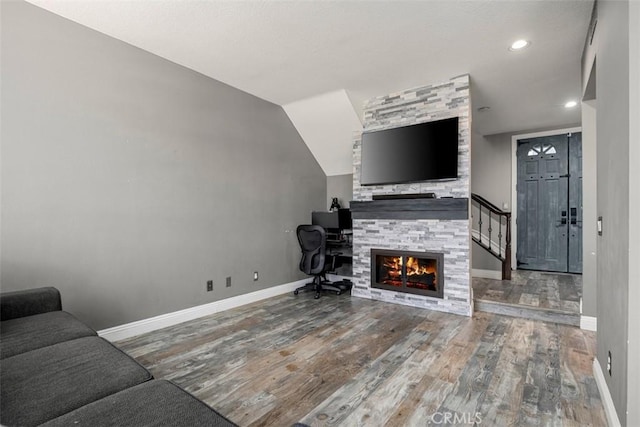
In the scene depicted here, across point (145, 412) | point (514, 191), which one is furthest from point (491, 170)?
point (145, 412)

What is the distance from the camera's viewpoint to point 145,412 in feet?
3.41

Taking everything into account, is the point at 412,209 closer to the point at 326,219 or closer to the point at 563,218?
the point at 326,219

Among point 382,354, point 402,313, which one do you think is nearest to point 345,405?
point 382,354

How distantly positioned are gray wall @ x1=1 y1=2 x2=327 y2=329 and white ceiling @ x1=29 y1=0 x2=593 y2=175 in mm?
A: 290

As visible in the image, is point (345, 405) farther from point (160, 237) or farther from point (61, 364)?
point (160, 237)

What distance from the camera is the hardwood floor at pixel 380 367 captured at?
1854 mm

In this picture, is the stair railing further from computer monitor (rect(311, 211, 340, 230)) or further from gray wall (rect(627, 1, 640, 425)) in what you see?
gray wall (rect(627, 1, 640, 425))

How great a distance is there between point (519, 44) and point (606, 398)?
9.42ft

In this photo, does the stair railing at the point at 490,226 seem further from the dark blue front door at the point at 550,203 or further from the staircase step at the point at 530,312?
the staircase step at the point at 530,312

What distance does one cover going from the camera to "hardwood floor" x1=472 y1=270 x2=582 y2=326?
11.3 ft

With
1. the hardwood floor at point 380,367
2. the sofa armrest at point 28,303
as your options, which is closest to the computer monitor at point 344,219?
the hardwood floor at point 380,367

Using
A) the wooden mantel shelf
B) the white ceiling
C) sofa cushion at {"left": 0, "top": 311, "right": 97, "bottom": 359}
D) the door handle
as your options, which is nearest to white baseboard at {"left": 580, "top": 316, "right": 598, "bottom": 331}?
the wooden mantel shelf

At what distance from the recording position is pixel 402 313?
3.71m

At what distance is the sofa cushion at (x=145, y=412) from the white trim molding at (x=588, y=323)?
3.72 meters
